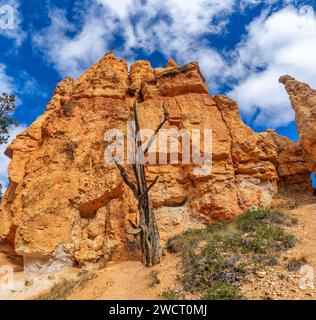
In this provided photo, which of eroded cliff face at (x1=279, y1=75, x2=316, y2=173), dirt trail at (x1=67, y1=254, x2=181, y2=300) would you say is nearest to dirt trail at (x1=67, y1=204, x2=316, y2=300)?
dirt trail at (x1=67, y1=254, x2=181, y2=300)

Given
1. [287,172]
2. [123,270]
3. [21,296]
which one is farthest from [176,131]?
[21,296]

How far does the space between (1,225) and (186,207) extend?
8.01 meters

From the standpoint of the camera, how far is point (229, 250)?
28.6 ft

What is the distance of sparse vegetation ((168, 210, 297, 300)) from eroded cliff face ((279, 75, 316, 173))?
11.8 feet

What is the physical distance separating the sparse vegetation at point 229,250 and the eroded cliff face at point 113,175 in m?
1.26

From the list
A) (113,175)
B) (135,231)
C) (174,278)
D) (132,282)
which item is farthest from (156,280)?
(113,175)

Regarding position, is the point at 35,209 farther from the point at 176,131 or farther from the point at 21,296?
the point at 176,131

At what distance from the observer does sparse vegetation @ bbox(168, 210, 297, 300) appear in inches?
290

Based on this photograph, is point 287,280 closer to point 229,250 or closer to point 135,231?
Result: point 229,250

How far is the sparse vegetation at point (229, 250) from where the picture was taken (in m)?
7.36

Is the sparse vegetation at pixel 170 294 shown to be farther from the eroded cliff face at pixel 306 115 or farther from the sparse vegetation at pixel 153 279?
the eroded cliff face at pixel 306 115

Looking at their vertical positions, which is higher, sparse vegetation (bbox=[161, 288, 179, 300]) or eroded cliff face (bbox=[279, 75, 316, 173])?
eroded cliff face (bbox=[279, 75, 316, 173])

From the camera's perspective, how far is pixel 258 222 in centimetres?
1030

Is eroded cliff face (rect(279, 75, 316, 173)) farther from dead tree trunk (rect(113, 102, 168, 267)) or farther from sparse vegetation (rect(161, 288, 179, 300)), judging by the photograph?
sparse vegetation (rect(161, 288, 179, 300))
